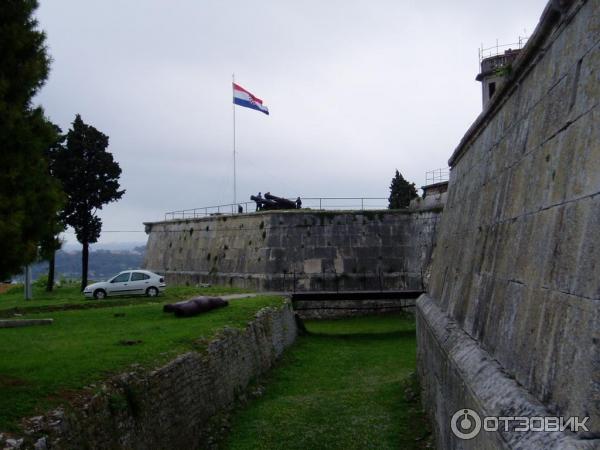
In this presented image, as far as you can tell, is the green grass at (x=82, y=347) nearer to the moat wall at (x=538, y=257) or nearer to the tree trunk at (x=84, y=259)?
the moat wall at (x=538, y=257)

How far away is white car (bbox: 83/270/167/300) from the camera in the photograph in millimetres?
23453

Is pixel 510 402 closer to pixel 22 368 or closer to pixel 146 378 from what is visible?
pixel 146 378

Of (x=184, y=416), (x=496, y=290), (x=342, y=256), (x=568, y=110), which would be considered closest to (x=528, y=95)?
(x=568, y=110)

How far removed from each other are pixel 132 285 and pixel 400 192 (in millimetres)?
25718

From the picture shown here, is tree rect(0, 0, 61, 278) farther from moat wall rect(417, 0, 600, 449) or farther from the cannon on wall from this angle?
the cannon on wall

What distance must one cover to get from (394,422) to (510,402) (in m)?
6.57

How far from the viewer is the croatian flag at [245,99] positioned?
35031 millimetres

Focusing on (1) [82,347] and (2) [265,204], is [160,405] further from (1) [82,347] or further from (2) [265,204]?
(2) [265,204]

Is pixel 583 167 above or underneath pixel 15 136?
underneath

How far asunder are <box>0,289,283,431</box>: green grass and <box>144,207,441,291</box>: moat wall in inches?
420

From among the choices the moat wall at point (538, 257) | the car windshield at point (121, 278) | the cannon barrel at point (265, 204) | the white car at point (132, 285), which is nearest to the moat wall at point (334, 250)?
the cannon barrel at point (265, 204)

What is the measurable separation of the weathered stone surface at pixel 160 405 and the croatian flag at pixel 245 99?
23097 mm

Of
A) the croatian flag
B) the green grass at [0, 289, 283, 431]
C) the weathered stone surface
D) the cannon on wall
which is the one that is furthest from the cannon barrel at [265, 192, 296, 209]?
the weathered stone surface

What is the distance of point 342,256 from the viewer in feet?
92.8
